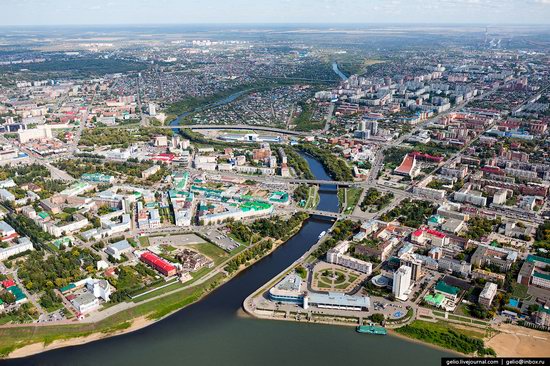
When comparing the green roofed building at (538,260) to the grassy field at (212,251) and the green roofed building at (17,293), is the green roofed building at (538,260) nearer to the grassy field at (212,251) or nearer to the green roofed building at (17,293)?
the grassy field at (212,251)

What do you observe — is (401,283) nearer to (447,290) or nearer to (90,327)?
(447,290)

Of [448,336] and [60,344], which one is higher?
[448,336]

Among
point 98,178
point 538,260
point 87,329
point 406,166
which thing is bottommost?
point 87,329

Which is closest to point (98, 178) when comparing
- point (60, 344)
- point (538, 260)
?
point (60, 344)

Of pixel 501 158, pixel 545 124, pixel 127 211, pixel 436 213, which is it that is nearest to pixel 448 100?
pixel 545 124


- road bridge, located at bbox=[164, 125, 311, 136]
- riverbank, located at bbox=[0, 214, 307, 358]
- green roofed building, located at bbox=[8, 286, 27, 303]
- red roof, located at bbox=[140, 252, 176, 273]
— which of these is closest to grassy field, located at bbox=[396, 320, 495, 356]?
riverbank, located at bbox=[0, 214, 307, 358]

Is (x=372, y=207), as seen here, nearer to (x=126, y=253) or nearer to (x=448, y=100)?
(x=126, y=253)

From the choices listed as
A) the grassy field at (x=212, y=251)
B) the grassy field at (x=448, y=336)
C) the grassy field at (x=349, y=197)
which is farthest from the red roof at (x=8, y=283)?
the grassy field at (x=349, y=197)
